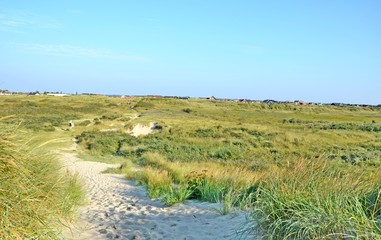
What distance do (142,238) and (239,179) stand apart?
13.9 feet

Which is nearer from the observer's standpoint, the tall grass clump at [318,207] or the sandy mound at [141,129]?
the tall grass clump at [318,207]

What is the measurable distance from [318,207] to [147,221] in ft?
13.6

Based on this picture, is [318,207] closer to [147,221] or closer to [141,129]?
[147,221]

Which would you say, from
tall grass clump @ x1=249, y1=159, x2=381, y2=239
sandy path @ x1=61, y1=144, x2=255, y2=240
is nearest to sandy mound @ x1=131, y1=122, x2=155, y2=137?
sandy path @ x1=61, y1=144, x2=255, y2=240

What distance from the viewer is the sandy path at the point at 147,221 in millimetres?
7168

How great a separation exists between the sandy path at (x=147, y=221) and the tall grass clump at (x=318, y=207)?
1.04 meters

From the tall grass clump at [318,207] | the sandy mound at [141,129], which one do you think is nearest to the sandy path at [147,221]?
the tall grass clump at [318,207]

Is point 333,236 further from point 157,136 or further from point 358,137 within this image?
point 358,137

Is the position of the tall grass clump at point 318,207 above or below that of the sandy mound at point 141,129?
above

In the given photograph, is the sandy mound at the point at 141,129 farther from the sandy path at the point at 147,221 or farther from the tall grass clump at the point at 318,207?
the tall grass clump at the point at 318,207

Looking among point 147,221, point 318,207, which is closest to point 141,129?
point 147,221

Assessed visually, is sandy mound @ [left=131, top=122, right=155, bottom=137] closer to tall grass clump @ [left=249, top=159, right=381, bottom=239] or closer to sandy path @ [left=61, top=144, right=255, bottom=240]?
sandy path @ [left=61, top=144, right=255, bottom=240]

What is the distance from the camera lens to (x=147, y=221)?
27.0 feet

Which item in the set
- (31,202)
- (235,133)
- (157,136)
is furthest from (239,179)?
(235,133)
